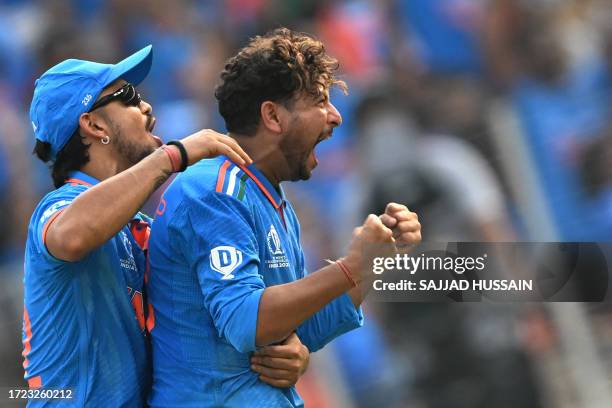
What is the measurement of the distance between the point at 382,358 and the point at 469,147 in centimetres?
150

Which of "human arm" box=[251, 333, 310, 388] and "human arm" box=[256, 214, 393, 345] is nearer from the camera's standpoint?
"human arm" box=[256, 214, 393, 345]

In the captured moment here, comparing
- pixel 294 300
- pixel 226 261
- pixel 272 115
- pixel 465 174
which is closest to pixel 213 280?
pixel 226 261

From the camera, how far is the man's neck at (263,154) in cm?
343

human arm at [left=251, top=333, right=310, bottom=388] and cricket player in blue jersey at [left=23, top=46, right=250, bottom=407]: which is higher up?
cricket player in blue jersey at [left=23, top=46, right=250, bottom=407]

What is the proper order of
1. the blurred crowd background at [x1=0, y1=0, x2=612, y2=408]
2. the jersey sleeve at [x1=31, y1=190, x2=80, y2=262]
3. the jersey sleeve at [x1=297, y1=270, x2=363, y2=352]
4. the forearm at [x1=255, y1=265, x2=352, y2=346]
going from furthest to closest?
the blurred crowd background at [x1=0, y1=0, x2=612, y2=408] < the jersey sleeve at [x1=297, y1=270, x2=363, y2=352] < the jersey sleeve at [x1=31, y1=190, x2=80, y2=262] < the forearm at [x1=255, y1=265, x2=352, y2=346]

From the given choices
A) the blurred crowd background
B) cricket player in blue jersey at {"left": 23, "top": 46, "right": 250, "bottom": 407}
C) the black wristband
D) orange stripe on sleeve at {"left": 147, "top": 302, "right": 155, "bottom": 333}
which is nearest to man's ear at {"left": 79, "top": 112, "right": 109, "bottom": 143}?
cricket player in blue jersey at {"left": 23, "top": 46, "right": 250, "bottom": 407}

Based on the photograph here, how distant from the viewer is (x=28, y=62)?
25.9 feet

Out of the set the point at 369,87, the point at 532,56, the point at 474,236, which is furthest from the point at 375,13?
the point at 474,236

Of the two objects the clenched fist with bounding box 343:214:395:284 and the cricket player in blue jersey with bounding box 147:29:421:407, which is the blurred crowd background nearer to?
the cricket player in blue jersey with bounding box 147:29:421:407

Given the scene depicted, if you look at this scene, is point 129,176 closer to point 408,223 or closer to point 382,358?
point 408,223

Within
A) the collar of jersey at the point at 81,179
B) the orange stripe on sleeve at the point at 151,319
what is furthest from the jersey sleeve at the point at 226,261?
the collar of jersey at the point at 81,179

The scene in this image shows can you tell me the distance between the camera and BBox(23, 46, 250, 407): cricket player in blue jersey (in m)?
3.02

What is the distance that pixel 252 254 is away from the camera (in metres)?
3.09

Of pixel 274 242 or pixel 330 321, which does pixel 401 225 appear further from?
pixel 330 321
